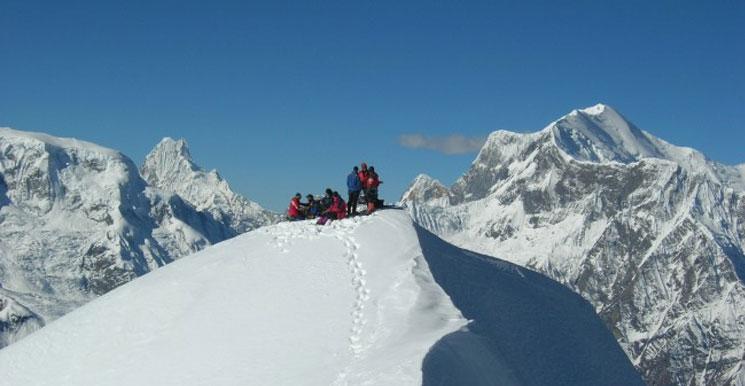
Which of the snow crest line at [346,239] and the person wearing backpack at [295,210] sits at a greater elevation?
the person wearing backpack at [295,210]

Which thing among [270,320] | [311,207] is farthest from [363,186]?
[270,320]

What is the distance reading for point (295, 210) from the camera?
53.5 meters

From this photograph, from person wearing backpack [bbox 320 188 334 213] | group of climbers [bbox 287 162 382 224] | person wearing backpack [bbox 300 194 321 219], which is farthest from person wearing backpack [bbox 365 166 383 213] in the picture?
person wearing backpack [bbox 300 194 321 219]

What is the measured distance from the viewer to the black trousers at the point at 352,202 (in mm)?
50312

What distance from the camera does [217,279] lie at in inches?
1781

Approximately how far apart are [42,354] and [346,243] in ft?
50.0

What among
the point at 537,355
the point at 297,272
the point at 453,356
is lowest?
the point at 453,356

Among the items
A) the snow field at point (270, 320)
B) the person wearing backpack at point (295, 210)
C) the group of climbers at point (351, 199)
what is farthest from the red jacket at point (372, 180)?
the person wearing backpack at point (295, 210)

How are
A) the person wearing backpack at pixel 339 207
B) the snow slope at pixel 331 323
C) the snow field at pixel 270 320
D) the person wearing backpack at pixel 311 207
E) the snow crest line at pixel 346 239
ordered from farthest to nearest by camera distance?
the person wearing backpack at pixel 311 207 < the person wearing backpack at pixel 339 207 < the snow crest line at pixel 346 239 < the snow field at pixel 270 320 < the snow slope at pixel 331 323

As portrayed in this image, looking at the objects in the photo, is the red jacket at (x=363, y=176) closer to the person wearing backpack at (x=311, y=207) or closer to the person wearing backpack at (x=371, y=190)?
the person wearing backpack at (x=371, y=190)

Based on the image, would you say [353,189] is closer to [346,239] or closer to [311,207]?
[311,207]

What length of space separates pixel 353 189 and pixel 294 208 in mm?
4842

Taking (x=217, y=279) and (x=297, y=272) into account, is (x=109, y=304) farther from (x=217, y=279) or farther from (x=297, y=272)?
(x=297, y=272)

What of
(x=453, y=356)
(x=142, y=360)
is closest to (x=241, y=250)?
(x=142, y=360)
